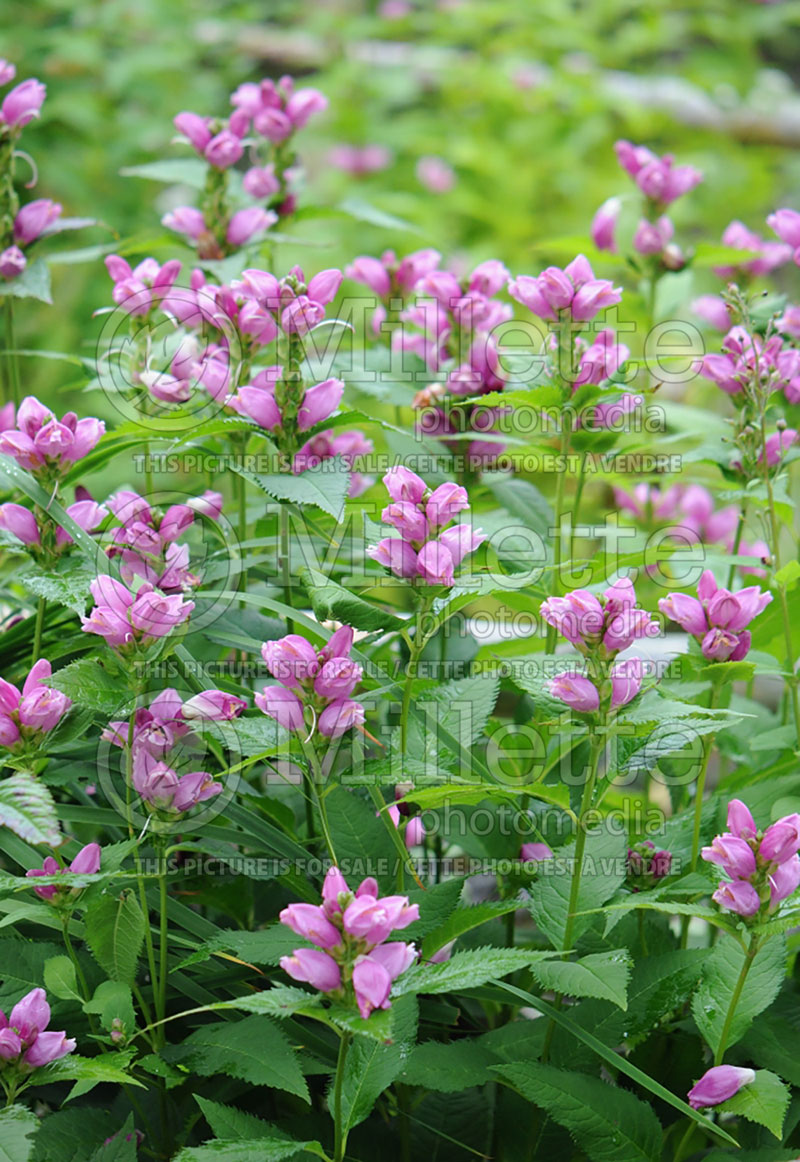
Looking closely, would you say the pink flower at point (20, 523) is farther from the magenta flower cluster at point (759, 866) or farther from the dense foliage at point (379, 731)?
the magenta flower cluster at point (759, 866)

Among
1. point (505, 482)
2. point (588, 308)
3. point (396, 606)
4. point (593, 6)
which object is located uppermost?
point (593, 6)

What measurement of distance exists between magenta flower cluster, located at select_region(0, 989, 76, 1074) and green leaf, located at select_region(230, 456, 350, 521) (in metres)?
0.38

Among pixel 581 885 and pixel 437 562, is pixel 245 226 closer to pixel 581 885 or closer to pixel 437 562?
pixel 437 562

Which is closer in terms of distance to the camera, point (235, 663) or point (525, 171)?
point (235, 663)

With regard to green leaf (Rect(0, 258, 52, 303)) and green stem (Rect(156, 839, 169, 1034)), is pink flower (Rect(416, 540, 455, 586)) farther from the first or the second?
green leaf (Rect(0, 258, 52, 303))

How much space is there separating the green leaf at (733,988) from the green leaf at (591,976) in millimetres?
66

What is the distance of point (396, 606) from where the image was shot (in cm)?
114

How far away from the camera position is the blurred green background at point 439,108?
306 cm

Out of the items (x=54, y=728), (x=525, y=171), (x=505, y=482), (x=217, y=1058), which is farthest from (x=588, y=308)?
(x=525, y=171)

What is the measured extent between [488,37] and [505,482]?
3260mm

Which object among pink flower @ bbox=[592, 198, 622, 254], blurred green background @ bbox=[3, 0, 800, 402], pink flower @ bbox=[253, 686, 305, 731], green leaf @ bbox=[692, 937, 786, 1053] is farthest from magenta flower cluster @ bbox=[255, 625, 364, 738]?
blurred green background @ bbox=[3, 0, 800, 402]

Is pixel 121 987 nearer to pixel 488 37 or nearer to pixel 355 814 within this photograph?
pixel 355 814

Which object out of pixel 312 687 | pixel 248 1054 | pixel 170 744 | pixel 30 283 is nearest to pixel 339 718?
pixel 312 687

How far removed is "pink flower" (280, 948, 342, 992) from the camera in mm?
626
